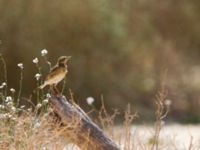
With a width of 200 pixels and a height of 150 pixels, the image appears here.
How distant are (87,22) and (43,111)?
12.6m

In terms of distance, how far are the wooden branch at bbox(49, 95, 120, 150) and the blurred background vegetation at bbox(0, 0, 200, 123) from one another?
9866 mm

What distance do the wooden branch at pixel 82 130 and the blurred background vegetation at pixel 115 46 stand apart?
388 inches

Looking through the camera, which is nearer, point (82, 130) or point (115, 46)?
point (82, 130)

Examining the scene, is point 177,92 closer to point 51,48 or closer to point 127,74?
point 127,74

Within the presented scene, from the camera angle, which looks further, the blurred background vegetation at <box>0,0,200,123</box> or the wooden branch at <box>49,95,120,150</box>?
the blurred background vegetation at <box>0,0,200,123</box>

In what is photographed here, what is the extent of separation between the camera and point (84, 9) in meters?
21.4

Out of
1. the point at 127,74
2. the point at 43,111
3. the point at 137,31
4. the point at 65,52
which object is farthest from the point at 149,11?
the point at 43,111

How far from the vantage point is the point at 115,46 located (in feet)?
70.7

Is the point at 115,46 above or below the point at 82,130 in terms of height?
above

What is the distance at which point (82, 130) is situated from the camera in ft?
27.5

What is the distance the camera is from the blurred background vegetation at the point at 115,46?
65.7 feet

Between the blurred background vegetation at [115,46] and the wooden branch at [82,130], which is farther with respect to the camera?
the blurred background vegetation at [115,46]

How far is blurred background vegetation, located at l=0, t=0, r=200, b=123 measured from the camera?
65.7 ft

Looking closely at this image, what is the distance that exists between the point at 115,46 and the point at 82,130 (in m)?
13.3
